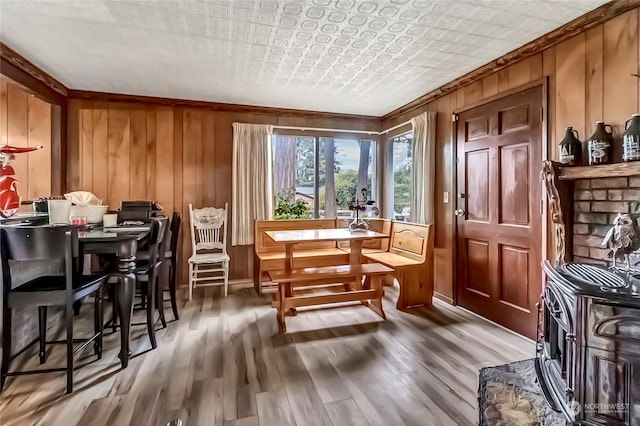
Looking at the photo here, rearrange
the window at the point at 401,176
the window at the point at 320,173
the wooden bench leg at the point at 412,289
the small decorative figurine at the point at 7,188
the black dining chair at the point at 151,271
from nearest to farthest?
the small decorative figurine at the point at 7,188 → the black dining chair at the point at 151,271 → the wooden bench leg at the point at 412,289 → the window at the point at 401,176 → the window at the point at 320,173

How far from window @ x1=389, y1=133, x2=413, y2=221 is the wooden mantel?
223 centimetres

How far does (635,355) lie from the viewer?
1.24 m

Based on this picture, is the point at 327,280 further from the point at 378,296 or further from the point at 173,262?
the point at 173,262

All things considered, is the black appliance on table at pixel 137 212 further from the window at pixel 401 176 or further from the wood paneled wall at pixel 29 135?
the window at pixel 401 176

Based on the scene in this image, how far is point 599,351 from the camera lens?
4.27 feet

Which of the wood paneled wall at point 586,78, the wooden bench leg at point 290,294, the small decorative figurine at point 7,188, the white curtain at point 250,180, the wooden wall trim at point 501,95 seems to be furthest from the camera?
the white curtain at point 250,180

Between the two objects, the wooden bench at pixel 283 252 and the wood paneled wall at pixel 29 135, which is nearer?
the wood paneled wall at pixel 29 135

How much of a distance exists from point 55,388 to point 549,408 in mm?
2695

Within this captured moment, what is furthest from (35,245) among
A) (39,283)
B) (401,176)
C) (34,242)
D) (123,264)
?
(401,176)

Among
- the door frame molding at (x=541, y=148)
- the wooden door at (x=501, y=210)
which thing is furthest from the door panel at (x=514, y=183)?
the door frame molding at (x=541, y=148)

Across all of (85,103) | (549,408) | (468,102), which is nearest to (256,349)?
(549,408)

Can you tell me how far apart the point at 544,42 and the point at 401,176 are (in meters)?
2.34

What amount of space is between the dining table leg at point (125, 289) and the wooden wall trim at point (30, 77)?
79.1 inches

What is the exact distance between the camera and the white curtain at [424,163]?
3.63 meters
